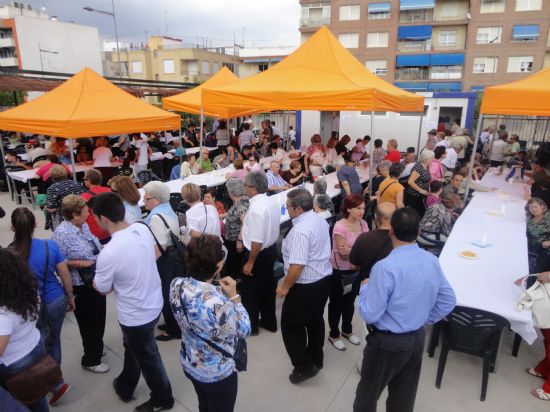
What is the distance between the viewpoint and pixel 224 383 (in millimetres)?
1883

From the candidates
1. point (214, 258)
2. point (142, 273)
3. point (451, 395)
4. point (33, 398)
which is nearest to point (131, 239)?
point (142, 273)

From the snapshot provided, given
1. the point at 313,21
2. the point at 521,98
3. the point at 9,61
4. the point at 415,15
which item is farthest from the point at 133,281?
the point at 9,61

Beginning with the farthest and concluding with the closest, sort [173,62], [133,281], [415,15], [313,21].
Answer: [173,62], [313,21], [415,15], [133,281]

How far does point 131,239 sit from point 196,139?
11.8 metres

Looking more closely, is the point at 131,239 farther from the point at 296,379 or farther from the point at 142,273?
the point at 296,379

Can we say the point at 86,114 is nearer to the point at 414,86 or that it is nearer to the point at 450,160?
the point at 450,160

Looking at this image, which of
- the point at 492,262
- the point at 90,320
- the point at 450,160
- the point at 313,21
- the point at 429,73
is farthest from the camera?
the point at 313,21

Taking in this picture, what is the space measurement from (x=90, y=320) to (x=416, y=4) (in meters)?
37.8

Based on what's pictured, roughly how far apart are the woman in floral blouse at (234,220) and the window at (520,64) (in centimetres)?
3705

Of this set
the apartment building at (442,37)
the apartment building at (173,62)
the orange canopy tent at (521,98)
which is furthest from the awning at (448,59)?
the orange canopy tent at (521,98)

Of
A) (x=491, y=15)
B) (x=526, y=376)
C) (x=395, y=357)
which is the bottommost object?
(x=526, y=376)

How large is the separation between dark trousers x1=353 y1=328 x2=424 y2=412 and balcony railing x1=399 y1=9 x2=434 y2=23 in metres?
37.8

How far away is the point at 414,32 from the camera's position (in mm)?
33375

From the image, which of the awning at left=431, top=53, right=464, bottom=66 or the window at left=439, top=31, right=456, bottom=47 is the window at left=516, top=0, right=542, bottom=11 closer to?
the window at left=439, top=31, right=456, bottom=47
